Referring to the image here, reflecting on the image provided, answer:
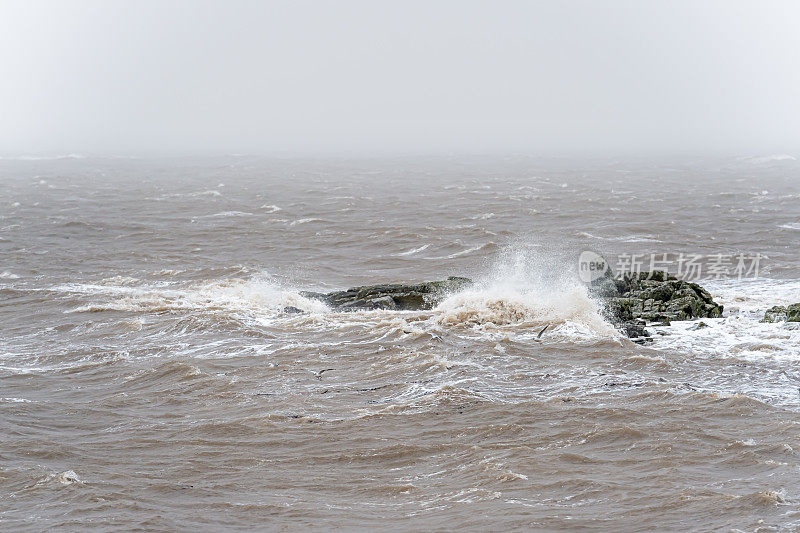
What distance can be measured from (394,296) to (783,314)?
390 inches

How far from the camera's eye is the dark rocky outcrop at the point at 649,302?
20.2 metres

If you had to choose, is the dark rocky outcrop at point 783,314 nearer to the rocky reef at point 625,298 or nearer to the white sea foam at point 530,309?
the rocky reef at point 625,298

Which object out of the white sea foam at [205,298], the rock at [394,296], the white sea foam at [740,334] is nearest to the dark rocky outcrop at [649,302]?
the white sea foam at [740,334]

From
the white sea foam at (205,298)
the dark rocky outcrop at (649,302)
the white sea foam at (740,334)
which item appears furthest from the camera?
the white sea foam at (205,298)

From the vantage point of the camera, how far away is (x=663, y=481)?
1176cm

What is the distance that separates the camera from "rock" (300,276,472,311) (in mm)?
21939

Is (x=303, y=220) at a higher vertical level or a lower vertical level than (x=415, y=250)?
higher

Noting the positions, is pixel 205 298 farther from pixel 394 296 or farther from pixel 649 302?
pixel 649 302

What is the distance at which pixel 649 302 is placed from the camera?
21.2 m

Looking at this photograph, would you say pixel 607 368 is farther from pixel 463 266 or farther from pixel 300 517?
pixel 463 266

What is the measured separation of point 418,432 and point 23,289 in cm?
1706

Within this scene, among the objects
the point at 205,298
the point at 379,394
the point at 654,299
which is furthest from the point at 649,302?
the point at 205,298

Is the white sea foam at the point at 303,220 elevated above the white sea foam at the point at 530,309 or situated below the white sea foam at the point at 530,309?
above

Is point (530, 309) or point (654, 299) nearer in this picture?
point (530, 309)
